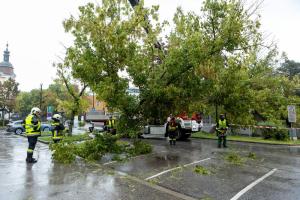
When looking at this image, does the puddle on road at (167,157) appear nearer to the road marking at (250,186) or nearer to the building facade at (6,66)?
the road marking at (250,186)

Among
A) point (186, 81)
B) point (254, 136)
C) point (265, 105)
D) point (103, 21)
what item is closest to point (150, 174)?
point (186, 81)

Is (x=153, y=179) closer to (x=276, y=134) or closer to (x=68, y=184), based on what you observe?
(x=68, y=184)

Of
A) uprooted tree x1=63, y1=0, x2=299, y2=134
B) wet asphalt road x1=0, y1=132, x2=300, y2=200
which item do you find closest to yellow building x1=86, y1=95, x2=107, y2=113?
uprooted tree x1=63, y1=0, x2=299, y2=134

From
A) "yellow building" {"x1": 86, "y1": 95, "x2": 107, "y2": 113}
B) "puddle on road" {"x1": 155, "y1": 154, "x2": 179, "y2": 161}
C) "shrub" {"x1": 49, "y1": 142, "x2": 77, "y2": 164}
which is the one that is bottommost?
"puddle on road" {"x1": 155, "y1": 154, "x2": 179, "y2": 161}

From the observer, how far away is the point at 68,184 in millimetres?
7273

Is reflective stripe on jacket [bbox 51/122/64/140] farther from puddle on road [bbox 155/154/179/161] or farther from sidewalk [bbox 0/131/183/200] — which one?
puddle on road [bbox 155/154/179/161]

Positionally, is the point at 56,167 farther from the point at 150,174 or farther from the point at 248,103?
the point at 248,103

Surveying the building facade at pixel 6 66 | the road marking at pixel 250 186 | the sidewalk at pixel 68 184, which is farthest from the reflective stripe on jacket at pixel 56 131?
the building facade at pixel 6 66

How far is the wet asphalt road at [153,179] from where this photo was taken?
6.43 metres

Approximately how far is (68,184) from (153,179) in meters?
2.29

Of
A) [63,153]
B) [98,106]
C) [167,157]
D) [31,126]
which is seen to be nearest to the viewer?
[31,126]

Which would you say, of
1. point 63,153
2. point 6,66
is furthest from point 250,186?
point 6,66

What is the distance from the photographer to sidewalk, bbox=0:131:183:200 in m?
6.29

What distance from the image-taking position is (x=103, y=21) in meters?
11.8
